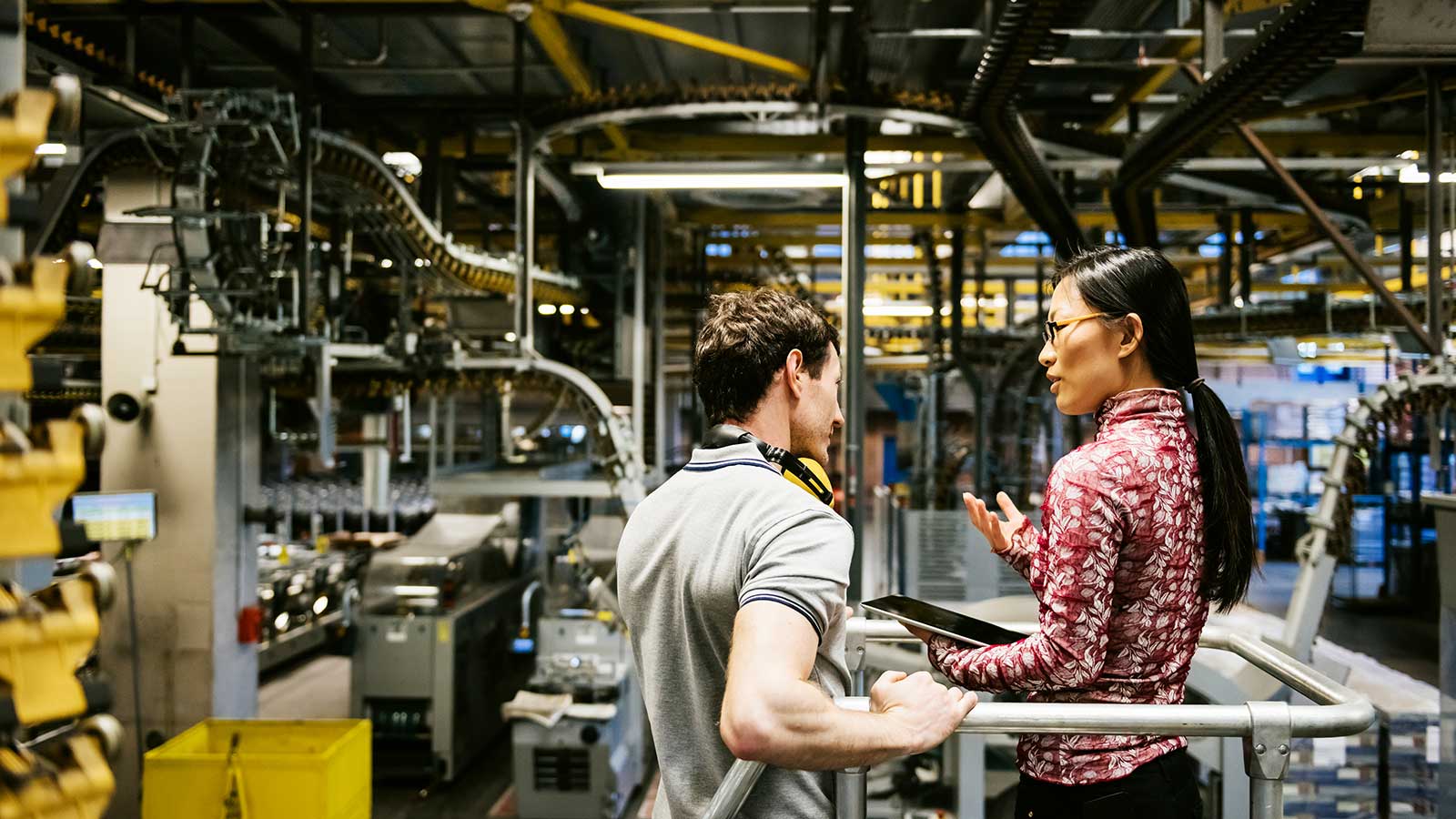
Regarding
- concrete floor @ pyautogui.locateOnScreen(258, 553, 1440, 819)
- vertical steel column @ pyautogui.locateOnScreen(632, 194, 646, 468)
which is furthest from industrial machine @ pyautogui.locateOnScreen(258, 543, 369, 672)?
vertical steel column @ pyautogui.locateOnScreen(632, 194, 646, 468)

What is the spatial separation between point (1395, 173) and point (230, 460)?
8341 millimetres

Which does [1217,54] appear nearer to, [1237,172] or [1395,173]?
[1237,172]

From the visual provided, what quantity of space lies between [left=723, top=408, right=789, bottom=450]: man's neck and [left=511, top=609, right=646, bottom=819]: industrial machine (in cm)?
435

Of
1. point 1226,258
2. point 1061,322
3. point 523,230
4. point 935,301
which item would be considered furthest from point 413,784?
point 1226,258

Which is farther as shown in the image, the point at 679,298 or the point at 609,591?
the point at 679,298

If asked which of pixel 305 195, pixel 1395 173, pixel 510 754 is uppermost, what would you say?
pixel 1395 173

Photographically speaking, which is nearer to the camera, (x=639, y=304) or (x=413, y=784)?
(x=413, y=784)

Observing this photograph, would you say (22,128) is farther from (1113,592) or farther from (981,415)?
(981,415)

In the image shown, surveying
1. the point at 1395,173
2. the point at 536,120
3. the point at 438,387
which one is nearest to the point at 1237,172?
the point at 1395,173

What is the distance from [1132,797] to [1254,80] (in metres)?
2.67

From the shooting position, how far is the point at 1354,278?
11.6m

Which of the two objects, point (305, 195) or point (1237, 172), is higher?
point (1237, 172)

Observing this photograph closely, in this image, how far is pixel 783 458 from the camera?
1.38 metres

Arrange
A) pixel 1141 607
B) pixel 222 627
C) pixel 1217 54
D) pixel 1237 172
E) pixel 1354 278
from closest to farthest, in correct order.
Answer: pixel 1141 607 → pixel 1217 54 → pixel 222 627 → pixel 1237 172 → pixel 1354 278
